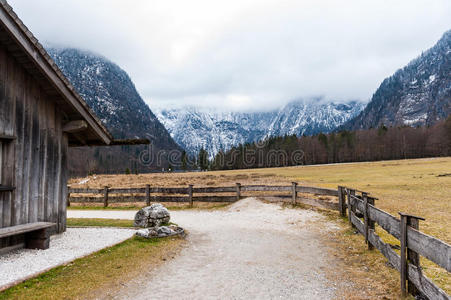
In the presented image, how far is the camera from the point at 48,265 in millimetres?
6637

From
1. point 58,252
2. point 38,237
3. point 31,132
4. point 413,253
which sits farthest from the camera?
point 31,132

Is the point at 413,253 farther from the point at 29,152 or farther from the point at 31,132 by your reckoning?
the point at 31,132

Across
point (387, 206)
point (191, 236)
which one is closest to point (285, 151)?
point (387, 206)

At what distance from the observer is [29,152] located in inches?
330

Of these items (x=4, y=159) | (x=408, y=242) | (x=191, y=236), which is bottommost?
(x=191, y=236)

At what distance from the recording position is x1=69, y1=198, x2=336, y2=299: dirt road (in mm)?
5379

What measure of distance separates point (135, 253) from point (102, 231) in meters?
3.51

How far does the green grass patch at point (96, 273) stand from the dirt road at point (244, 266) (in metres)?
0.40

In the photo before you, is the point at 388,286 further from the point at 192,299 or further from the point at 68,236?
the point at 68,236

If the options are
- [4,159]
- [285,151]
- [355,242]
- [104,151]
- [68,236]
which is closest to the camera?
[4,159]

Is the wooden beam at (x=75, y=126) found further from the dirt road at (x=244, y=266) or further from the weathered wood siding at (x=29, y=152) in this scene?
the dirt road at (x=244, y=266)

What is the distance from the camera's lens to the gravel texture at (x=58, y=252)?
612 centimetres

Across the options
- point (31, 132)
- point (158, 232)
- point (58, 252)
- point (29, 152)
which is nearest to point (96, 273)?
point (58, 252)

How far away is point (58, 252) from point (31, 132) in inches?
140
